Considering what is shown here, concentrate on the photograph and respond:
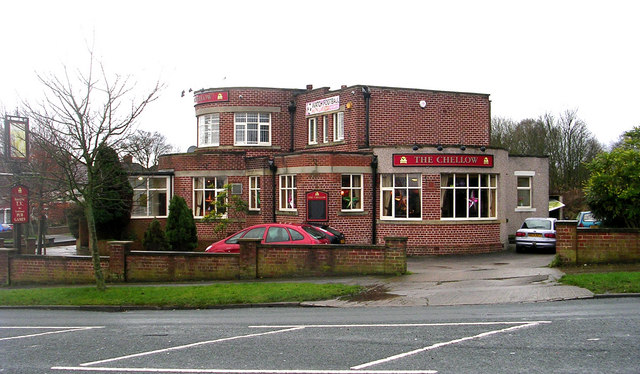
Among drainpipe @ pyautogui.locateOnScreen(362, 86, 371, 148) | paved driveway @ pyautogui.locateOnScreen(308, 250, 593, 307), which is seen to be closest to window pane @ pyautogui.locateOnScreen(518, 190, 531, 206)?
drainpipe @ pyautogui.locateOnScreen(362, 86, 371, 148)

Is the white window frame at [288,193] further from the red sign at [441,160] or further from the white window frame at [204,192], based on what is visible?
the red sign at [441,160]

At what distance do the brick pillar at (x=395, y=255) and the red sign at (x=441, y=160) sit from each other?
24.3 ft

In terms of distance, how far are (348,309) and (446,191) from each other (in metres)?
12.4

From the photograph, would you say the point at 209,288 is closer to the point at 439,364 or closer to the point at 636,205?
the point at 439,364

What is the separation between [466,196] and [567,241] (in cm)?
742

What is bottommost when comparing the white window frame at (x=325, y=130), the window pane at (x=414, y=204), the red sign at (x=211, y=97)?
the window pane at (x=414, y=204)

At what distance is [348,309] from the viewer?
42.0ft

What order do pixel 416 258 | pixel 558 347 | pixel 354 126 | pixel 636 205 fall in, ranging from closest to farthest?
pixel 558 347 → pixel 636 205 → pixel 416 258 → pixel 354 126

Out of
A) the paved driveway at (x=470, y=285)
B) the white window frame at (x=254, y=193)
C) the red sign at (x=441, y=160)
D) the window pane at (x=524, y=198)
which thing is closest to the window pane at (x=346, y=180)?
the red sign at (x=441, y=160)

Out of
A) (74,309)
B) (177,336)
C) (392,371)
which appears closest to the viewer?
(392,371)

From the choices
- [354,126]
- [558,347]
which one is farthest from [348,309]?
[354,126]

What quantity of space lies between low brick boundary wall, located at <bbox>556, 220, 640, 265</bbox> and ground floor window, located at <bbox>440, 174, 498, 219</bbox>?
7227 millimetres

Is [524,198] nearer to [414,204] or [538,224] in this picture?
[538,224]

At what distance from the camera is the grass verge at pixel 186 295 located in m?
14.2
